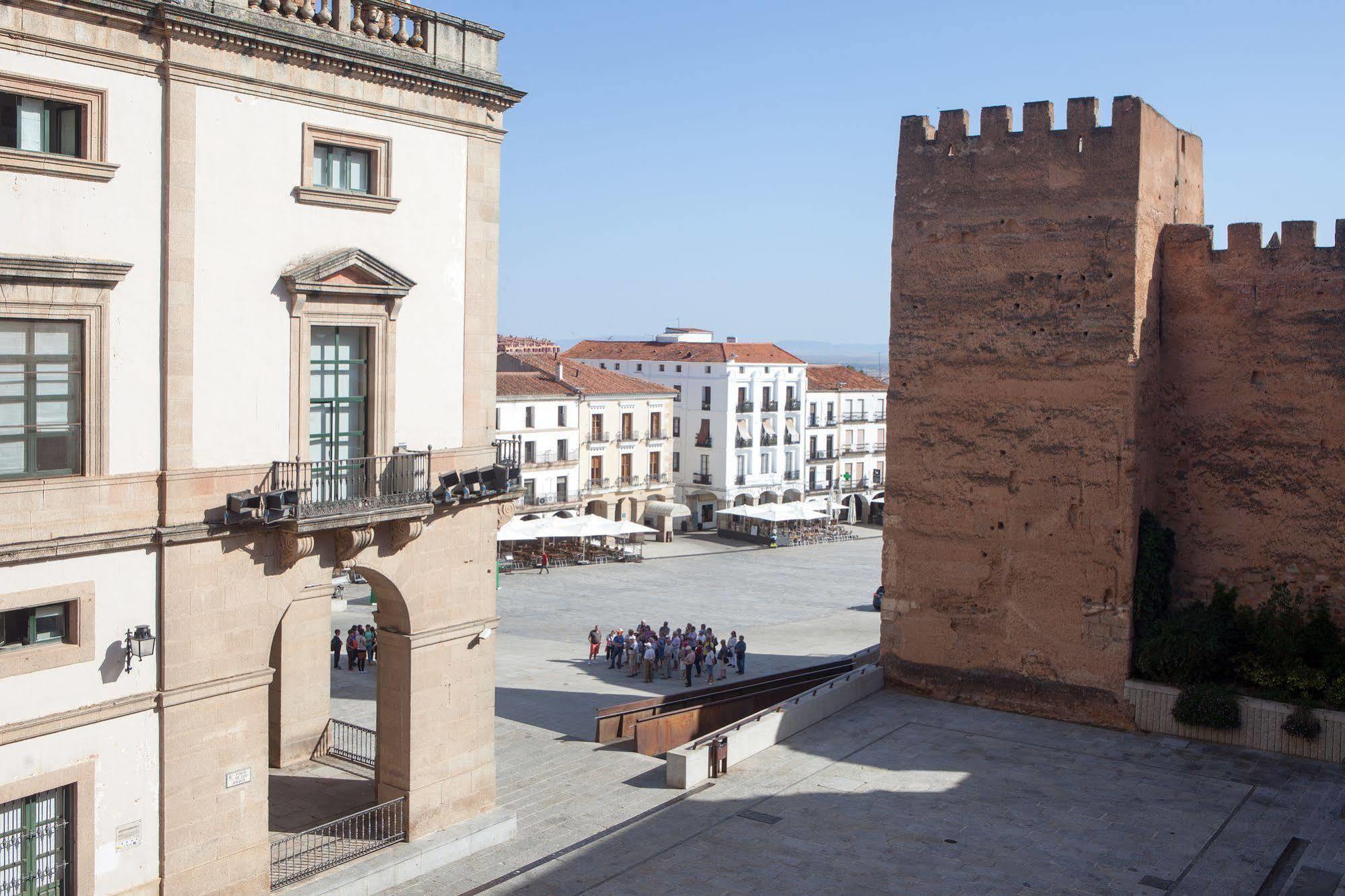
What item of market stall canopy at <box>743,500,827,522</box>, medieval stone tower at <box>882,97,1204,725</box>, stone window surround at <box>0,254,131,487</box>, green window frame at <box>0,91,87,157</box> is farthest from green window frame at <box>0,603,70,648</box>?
market stall canopy at <box>743,500,827,522</box>

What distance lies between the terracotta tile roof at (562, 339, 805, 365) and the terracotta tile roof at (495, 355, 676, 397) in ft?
16.2

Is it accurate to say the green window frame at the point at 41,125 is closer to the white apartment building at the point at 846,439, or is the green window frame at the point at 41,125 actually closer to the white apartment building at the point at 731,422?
the white apartment building at the point at 731,422

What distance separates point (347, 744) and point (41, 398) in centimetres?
1054

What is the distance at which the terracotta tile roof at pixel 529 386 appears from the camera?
56938 mm

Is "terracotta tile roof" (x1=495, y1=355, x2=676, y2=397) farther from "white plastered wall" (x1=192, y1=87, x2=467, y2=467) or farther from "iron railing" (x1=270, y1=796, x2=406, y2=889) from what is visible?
"iron railing" (x1=270, y1=796, x2=406, y2=889)

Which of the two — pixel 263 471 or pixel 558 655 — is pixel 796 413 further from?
pixel 263 471

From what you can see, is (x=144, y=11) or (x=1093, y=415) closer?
(x=144, y=11)

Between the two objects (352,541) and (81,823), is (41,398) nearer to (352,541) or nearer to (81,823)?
(352,541)

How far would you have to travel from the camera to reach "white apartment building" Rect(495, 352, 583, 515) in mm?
57125

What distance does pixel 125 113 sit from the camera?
1357 cm

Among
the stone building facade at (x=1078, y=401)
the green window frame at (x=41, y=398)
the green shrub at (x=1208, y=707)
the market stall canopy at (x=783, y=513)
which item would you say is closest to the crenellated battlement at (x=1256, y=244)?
the stone building facade at (x=1078, y=401)

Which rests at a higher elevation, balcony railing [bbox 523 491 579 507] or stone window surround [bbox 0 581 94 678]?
stone window surround [bbox 0 581 94 678]

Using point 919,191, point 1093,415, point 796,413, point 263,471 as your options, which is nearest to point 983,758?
point 1093,415

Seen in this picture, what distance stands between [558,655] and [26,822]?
21704mm
